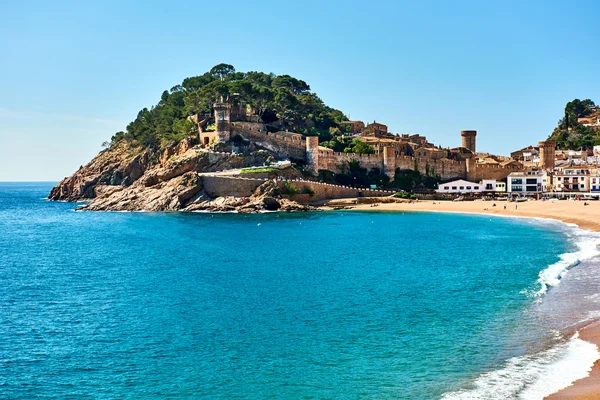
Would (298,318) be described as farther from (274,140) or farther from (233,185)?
(274,140)

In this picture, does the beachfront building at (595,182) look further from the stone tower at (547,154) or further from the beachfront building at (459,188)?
the beachfront building at (459,188)

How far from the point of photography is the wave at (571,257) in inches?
955

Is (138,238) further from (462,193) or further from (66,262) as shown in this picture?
(462,193)

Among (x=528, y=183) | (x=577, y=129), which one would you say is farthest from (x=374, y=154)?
(x=577, y=129)

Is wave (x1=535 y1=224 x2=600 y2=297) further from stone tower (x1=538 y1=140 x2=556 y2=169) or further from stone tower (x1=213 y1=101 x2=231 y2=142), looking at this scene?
stone tower (x1=213 y1=101 x2=231 y2=142)

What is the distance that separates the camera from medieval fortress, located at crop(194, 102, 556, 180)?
6669 cm

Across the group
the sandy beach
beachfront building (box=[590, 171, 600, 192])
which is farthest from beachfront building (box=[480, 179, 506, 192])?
beachfront building (box=[590, 171, 600, 192])

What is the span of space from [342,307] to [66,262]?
17.8 meters

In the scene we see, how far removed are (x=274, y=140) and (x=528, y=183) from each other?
98.5 feet

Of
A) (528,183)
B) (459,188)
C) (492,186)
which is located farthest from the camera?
(492,186)

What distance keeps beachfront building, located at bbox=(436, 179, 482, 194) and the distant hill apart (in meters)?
26.4

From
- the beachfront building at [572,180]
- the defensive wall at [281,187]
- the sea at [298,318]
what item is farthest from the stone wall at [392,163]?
the sea at [298,318]

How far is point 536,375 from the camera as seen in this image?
14.0 meters

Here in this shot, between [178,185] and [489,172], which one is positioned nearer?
[178,185]
